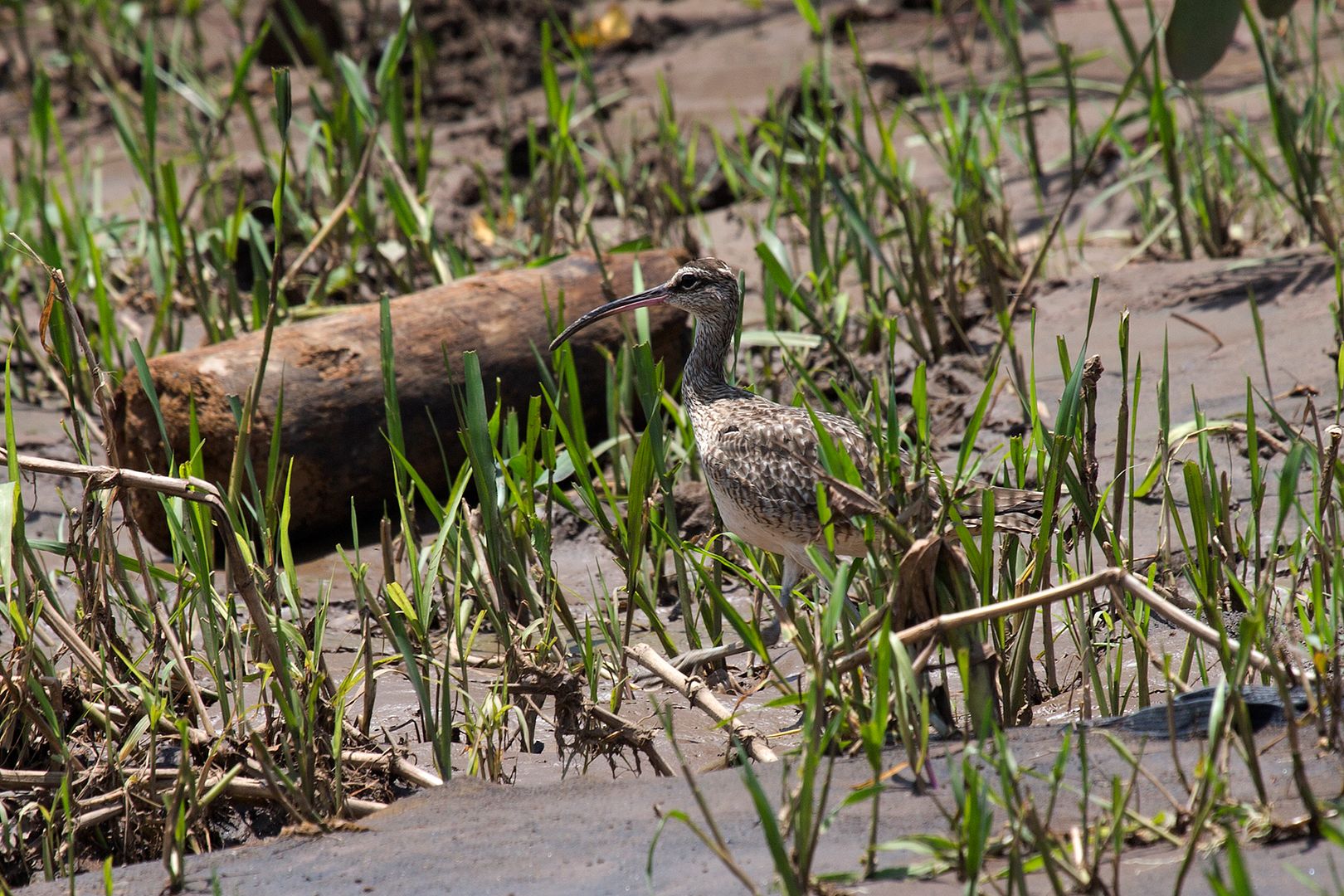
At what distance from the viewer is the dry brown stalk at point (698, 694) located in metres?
3.13

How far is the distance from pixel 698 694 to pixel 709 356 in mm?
1660

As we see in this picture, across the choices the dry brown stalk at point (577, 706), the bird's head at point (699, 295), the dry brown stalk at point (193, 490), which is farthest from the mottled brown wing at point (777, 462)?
the dry brown stalk at point (193, 490)

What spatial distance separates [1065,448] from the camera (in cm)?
298

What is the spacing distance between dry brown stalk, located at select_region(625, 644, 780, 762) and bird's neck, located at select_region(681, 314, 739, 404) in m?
1.35

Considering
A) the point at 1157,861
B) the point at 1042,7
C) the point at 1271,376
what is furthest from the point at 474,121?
the point at 1157,861

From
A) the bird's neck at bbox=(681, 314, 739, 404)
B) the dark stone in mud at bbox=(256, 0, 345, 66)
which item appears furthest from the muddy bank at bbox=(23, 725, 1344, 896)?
the dark stone in mud at bbox=(256, 0, 345, 66)

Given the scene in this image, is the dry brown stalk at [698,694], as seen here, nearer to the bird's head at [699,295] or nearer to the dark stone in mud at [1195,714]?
the dark stone in mud at [1195,714]

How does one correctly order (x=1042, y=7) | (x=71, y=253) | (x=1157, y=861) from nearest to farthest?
(x=1157, y=861) < (x=71, y=253) < (x=1042, y=7)

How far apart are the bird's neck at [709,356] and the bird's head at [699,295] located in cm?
2

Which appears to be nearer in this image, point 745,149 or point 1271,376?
point 1271,376

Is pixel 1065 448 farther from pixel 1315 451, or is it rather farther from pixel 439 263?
pixel 439 263

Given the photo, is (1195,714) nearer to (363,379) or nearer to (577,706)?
(577,706)

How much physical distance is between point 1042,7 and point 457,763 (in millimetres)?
7257

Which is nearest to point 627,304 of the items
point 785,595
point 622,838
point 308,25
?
point 785,595
